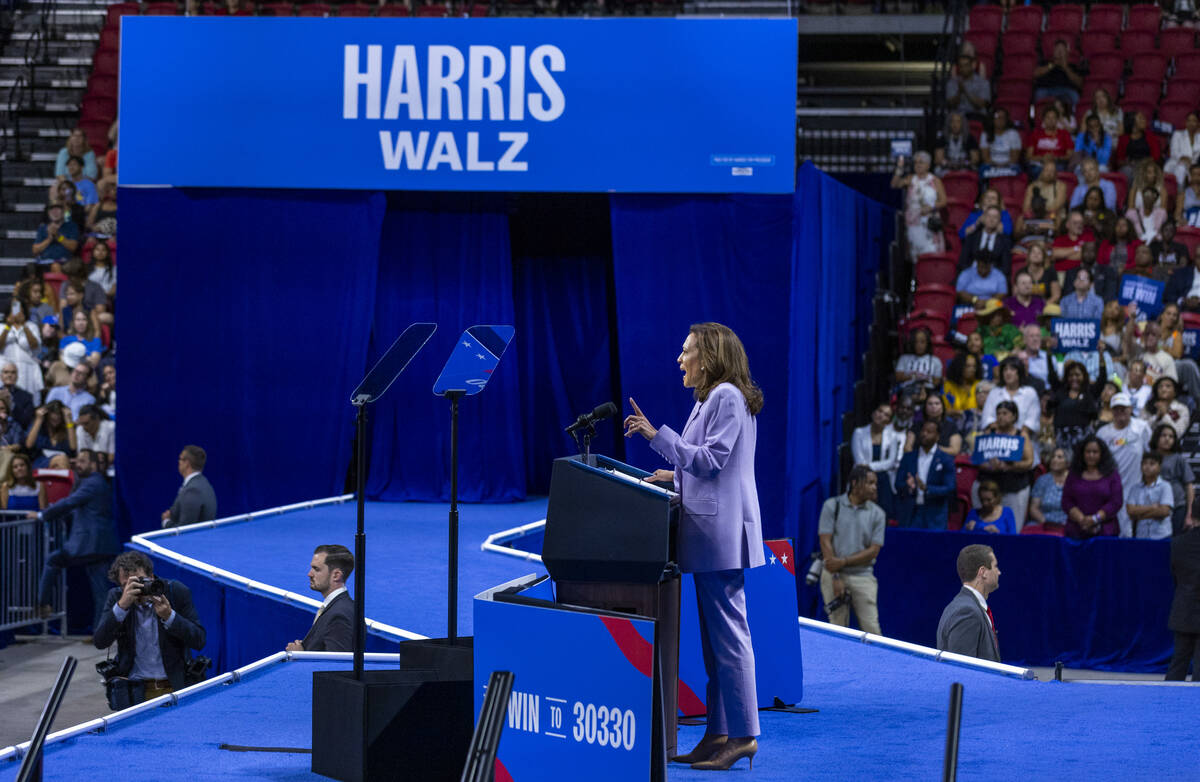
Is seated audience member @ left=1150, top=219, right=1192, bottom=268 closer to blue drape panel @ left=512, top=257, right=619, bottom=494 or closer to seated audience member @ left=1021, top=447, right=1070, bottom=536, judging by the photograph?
seated audience member @ left=1021, top=447, right=1070, bottom=536

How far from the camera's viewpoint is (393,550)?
379 inches

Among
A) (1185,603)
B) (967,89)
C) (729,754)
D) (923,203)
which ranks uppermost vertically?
(967,89)

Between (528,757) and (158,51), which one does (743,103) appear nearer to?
(158,51)

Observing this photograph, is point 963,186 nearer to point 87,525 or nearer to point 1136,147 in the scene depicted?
point 1136,147

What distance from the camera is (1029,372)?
11.6 meters

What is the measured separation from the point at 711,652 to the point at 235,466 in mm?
7393

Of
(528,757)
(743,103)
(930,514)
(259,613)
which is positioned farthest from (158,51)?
(528,757)

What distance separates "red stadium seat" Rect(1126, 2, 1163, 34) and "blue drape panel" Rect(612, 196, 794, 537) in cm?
685

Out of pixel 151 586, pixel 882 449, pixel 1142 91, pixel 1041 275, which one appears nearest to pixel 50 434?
pixel 151 586

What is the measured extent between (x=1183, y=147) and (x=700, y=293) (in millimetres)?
5546

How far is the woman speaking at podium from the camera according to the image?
469 cm

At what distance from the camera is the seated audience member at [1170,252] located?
12.7 metres

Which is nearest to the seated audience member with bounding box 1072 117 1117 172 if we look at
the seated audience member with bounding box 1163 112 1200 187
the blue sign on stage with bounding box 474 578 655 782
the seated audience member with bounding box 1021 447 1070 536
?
the seated audience member with bounding box 1163 112 1200 187

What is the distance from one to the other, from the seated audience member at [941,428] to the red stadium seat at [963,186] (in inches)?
124
